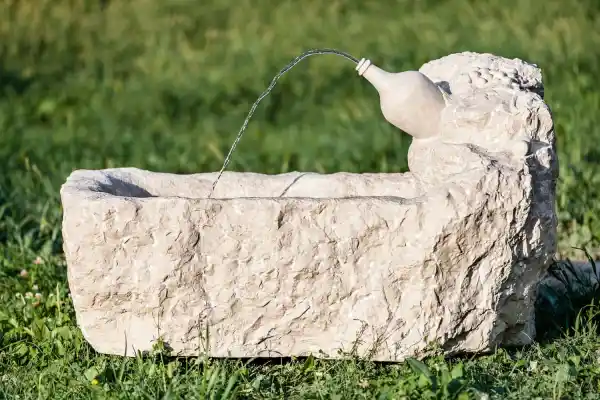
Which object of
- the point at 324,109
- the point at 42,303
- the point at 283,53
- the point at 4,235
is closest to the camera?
the point at 42,303

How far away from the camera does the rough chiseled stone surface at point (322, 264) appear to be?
3508 millimetres

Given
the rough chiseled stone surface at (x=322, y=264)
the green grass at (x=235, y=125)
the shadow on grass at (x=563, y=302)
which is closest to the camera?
the rough chiseled stone surface at (x=322, y=264)

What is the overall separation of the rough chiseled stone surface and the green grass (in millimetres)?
120

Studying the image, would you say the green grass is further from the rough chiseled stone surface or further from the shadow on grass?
the rough chiseled stone surface

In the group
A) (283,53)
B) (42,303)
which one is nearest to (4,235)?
(42,303)

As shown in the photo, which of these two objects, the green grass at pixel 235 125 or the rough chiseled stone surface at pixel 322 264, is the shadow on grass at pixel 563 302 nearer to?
the green grass at pixel 235 125

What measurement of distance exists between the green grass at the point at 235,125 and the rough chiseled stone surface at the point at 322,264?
0.12 meters

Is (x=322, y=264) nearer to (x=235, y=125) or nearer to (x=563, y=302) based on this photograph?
(x=563, y=302)

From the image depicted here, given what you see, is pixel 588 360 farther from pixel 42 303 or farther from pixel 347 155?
pixel 347 155

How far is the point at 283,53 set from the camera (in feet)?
31.3

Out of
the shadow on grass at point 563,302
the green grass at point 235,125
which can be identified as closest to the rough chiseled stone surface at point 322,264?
the green grass at point 235,125

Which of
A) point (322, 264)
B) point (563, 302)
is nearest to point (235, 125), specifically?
point (563, 302)

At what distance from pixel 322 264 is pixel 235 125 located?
4705 millimetres

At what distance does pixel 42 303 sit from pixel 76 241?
3.42ft
